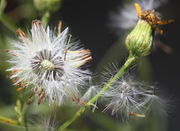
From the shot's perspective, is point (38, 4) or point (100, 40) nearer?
point (38, 4)

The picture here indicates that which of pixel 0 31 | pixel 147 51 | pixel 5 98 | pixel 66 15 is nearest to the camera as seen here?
pixel 147 51

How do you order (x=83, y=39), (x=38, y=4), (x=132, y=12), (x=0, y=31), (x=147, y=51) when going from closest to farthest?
(x=147, y=51), (x=38, y=4), (x=132, y=12), (x=0, y=31), (x=83, y=39)

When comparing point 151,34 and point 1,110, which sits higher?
point 151,34

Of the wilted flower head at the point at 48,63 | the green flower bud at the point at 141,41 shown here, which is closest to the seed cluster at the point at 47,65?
the wilted flower head at the point at 48,63

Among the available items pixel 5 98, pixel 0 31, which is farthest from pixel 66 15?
pixel 0 31

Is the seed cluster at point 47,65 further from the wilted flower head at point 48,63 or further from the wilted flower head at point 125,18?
the wilted flower head at point 125,18

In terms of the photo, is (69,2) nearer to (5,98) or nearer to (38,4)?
(5,98)

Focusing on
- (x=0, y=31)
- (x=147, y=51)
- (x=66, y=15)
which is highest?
(x=66, y=15)

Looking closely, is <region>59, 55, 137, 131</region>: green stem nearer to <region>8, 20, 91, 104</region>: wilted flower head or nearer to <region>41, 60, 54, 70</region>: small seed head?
<region>8, 20, 91, 104</region>: wilted flower head
